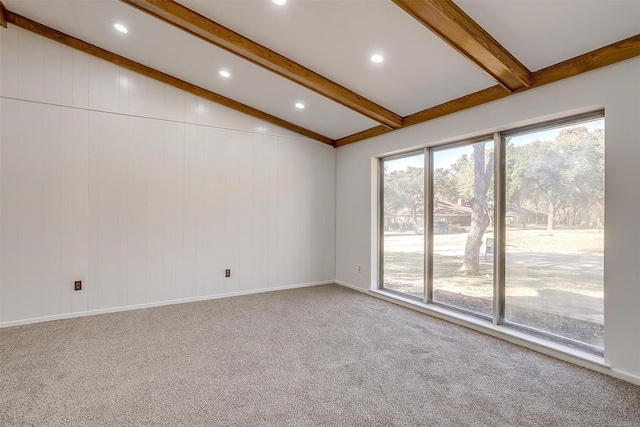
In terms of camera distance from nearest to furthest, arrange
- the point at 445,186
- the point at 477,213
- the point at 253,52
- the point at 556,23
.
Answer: the point at 556,23 < the point at 253,52 < the point at 477,213 < the point at 445,186

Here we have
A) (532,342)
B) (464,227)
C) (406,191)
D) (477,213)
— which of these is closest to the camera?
(532,342)

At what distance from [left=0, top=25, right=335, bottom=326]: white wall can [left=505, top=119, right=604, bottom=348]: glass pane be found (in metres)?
3.08

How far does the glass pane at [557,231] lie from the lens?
2703mm

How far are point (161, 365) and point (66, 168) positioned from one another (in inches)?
105

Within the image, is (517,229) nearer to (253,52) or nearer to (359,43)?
(359,43)

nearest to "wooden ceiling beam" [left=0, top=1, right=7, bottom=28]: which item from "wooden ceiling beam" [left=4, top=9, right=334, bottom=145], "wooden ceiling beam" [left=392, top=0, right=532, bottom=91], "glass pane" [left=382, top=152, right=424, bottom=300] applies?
"wooden ceiling beam" [left=4, top=9, right=334, bottom=145]

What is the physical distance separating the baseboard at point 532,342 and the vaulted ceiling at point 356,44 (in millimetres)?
2289

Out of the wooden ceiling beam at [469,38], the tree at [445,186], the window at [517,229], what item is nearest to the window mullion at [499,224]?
the window at [517,229]

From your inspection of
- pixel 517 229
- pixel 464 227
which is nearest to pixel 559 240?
pixel 517 229

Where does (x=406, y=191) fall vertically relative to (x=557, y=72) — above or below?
below

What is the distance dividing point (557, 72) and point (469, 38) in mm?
948

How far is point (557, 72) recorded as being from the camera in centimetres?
270

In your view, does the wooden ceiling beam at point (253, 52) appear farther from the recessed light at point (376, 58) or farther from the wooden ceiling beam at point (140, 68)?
the wooden ceiling beam at point (140, 68)

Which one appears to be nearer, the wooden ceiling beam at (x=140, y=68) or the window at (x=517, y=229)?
the window at (x=517, y=229)
